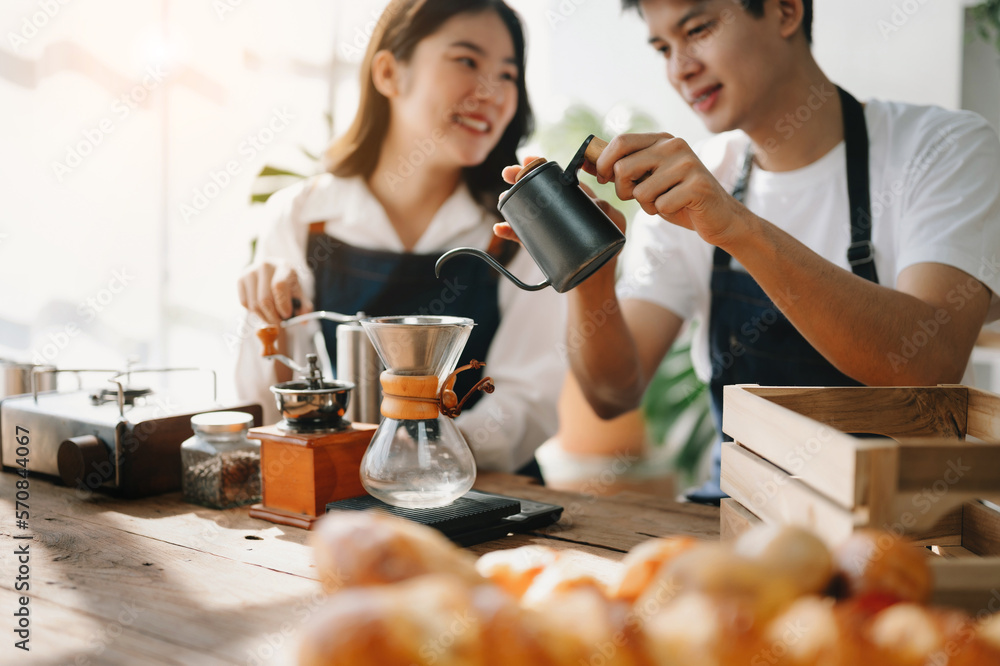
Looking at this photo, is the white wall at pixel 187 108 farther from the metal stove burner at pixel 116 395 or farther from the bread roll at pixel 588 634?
the bread roll at pixel 588 634

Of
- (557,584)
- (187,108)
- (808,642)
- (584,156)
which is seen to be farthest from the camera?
(187,108)

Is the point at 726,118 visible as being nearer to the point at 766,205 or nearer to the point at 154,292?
the point at 766,205

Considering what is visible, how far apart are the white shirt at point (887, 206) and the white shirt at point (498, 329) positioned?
320 millimetres

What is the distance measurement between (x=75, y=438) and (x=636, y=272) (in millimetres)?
1451

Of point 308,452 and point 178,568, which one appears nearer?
point 178,568

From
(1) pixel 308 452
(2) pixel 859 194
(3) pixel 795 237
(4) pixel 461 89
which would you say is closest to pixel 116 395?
(1) pixel 308 452

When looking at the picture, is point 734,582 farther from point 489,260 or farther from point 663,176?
point 663,176

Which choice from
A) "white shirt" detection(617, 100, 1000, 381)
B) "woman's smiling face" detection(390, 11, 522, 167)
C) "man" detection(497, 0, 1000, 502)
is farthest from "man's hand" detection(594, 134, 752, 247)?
"woman's smiling face" detection(390, 11, 522, 167)

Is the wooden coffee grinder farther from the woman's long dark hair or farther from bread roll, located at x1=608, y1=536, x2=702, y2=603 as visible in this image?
the woman's long dark hair

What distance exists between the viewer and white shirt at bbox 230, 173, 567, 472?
86.6 inches

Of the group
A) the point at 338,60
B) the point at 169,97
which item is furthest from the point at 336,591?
the point at 338,60

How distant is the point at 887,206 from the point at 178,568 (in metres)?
1.69

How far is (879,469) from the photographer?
0.69m

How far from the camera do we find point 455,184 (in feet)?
8.10
